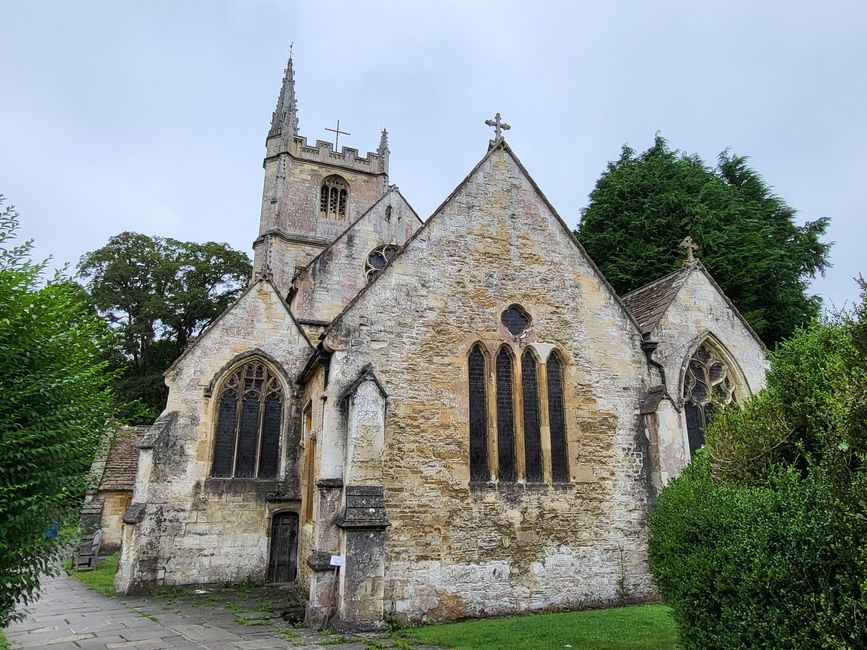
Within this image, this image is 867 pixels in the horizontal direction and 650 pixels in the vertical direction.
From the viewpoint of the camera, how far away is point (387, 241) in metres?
25.1

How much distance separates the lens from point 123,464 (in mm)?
23656

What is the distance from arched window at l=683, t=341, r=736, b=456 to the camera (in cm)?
1523

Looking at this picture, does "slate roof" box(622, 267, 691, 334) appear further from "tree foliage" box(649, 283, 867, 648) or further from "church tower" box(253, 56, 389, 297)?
"church tower" box(253, 56, 389, 297)

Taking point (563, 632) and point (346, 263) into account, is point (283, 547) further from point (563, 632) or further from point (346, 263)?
point (346, 263)

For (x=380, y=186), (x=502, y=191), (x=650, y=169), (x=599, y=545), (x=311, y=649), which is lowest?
(x=311, y=649)

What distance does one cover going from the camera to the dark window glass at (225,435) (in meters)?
16.5

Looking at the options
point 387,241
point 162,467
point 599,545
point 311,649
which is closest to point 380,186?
point 387,241

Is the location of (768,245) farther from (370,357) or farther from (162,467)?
(162,467)

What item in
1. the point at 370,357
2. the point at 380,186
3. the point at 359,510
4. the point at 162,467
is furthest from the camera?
the point at 380,186

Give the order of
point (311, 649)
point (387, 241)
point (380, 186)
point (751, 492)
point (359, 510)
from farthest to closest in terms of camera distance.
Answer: point (380, 186), point (387, 241), point (359, 510), point (311, 649), point (751, 492)

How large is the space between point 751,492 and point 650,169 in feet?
86.2

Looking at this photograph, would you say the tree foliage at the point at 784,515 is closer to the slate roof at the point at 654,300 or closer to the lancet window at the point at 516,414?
the lancet window at the point at 516,414

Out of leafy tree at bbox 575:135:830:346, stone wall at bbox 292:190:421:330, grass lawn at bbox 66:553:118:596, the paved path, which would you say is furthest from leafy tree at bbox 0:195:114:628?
leafy tree at bbox 575:135:830:346

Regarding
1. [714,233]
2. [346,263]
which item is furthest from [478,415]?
[714,233]
